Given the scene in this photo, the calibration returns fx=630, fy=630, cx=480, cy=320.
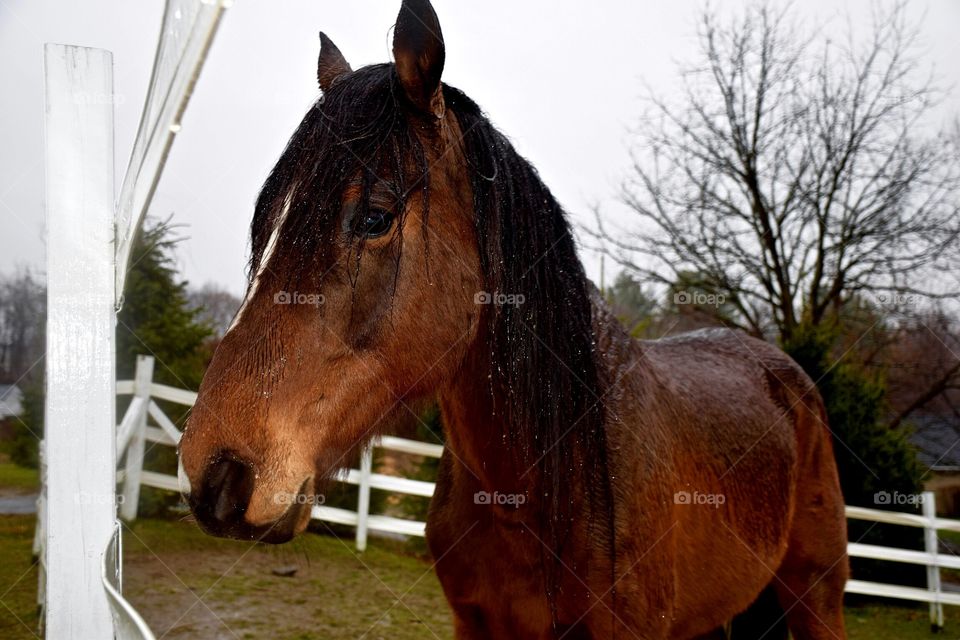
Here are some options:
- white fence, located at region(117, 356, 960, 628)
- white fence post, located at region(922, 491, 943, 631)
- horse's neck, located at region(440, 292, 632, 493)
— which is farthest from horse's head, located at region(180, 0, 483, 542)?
white fence post, located at region(922, 491, 943, 631)

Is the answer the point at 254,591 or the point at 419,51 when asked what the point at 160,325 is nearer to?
the point at 254,591

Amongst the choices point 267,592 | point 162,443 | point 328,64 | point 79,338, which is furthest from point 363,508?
point 79,338

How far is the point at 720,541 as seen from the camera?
98.2 inches

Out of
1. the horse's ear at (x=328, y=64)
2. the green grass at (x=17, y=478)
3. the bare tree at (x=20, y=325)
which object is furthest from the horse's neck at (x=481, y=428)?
the green grass at (x=17, y=478)

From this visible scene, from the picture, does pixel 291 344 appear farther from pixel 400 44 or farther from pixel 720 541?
pixel 720 541

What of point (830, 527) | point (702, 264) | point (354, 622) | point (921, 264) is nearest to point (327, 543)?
point (354, 622)

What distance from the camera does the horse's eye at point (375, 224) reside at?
61.3 inches

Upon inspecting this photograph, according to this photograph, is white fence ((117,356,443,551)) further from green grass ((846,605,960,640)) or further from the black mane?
green grass ((846,605,960,640))

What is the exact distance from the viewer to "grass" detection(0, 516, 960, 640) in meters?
4.36

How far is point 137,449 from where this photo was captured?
661 cm

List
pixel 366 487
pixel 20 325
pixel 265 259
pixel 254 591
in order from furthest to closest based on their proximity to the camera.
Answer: pixel 366 487 < pixel 254 591 < pixel 20 325 < pixel 265 259

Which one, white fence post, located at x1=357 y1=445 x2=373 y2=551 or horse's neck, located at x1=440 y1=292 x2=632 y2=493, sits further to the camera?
white fence post, located at x1=357 y1=445 x2=373 y2=551

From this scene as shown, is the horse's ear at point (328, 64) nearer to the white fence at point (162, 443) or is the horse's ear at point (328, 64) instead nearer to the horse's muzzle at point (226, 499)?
the horse's muzzle at point (226, 499)

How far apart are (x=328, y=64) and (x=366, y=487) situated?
551cm
